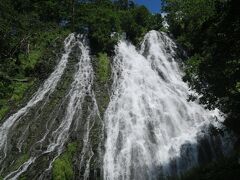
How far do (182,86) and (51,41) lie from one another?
519 inches

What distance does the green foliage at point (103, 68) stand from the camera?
86.0ft

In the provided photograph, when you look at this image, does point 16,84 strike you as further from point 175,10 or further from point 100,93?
point 175,10

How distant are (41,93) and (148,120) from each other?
26.7ft

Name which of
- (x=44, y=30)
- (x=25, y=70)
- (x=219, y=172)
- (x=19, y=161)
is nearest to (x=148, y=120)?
(x=19, y=161)

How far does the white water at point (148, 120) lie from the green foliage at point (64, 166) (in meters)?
1.75

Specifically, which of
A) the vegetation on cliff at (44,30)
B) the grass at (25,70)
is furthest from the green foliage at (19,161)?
the vegetation on cliff at (44,30)

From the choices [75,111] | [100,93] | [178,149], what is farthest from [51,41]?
[178,149]

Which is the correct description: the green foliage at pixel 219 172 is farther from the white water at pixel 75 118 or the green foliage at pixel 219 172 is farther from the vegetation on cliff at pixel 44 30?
the vegetation on cliff at pixel 44 30

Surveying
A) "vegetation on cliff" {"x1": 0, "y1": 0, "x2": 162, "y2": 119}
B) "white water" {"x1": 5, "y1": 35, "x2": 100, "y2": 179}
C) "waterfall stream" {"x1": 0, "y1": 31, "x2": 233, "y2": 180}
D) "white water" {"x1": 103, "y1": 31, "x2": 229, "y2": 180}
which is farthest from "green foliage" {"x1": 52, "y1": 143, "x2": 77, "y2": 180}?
"vegetation on cliff" {"x1": 0, "y1": 0, "x2": 162, "y2": 119}

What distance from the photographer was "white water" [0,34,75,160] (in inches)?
771

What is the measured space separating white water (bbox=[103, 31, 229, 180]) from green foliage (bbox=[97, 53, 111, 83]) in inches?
25.7

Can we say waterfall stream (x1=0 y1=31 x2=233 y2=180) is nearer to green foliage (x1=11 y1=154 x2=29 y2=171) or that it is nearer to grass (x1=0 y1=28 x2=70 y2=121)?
green foliage (x1=11 y1=154 x2=29 y2=171)

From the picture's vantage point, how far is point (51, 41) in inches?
1246

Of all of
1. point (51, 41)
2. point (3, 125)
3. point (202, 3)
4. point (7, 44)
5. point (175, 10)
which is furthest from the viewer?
point (175, 10)
